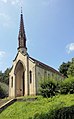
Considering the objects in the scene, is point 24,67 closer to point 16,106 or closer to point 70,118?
point 16,106

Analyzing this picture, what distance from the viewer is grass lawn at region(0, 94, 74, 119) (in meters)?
25.9

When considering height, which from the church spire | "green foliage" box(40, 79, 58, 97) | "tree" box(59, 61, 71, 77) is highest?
the church spire

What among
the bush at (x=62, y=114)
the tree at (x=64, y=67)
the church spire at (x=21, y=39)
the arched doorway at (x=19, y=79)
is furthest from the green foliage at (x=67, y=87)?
Result: the tree at (x=64, y=67)

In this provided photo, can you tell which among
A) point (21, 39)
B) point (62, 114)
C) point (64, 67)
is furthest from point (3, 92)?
point (62, 114)

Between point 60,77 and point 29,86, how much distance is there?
1561cm

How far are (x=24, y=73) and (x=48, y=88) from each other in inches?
478

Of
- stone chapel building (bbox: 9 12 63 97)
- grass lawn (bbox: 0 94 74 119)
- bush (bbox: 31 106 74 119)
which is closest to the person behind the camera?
bush (bbox: 31 106 74 119)

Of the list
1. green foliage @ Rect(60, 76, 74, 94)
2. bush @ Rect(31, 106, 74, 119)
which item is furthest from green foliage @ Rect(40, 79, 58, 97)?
bush @ Rect(31, 106, 74, 119)

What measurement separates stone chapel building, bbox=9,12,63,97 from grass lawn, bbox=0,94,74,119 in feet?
34.0

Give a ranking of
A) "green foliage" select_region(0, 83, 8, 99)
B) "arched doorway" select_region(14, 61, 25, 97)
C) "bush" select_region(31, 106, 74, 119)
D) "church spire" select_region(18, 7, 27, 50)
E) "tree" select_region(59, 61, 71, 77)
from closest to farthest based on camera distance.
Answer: "bush" select_region(31, 106, 74, 119)
"arched doorway" select_region(14, 61, 25, 97)
"church spire" select_region(18, 7, 27, 50)
"green foliage" select_region(0, 83, 8, 99)
"tree" select_region(59, 61, 71, 77)

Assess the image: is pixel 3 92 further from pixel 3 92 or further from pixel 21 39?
pixel 21 39

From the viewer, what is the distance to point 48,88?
32906 millimetres

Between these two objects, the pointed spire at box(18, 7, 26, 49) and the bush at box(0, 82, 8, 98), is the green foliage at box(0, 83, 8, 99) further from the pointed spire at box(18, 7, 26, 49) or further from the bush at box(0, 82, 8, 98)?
the pointed spire at box(18, 7, 26, 49)

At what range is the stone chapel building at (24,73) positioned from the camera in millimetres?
42344
